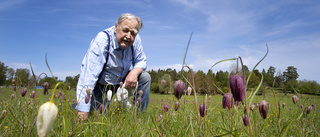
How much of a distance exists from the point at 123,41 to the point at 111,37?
218 mm

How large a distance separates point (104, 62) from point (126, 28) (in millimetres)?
554

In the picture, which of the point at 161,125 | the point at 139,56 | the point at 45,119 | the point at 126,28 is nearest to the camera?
the point at 45,119

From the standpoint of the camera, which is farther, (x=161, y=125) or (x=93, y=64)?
(x=93, y=64)

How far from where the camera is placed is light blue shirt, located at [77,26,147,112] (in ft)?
8.62

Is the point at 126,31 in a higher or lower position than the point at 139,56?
higher

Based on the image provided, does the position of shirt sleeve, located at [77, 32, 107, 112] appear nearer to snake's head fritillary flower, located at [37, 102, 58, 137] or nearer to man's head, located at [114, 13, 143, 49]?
man's head, located at [114, 13, 143, 49]

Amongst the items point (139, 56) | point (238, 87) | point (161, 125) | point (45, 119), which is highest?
point (139, 56)

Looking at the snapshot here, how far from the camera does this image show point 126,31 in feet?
9.33

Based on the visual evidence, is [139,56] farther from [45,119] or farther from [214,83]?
[45,119]

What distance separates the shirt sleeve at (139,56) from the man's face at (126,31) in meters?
0.47

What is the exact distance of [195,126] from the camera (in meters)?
1.90

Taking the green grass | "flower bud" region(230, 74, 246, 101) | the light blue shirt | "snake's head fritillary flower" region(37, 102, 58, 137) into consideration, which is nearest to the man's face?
the light blue shirt

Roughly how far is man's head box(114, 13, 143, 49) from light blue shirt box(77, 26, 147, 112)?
0.45ft

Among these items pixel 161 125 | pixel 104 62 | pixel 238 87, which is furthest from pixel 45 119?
pixel 104 62
